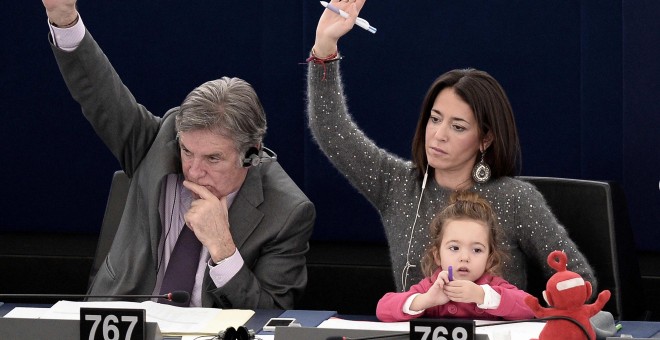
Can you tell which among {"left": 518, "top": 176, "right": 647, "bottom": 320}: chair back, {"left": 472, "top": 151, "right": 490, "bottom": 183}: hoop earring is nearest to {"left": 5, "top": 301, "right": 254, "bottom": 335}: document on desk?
{"left": 472, "top": 151, "right": 490, "bottom": 183}: hoop earring

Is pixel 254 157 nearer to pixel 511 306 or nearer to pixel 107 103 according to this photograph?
pixel 107 103

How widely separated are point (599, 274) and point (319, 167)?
154cm

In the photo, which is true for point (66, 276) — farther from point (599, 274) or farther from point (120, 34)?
point (599, 274)

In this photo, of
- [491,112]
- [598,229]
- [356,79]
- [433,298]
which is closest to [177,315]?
[433,298]

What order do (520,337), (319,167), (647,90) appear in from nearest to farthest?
(520,337), (647,90), (319,167)

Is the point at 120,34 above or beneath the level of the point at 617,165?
above

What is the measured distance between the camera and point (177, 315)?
3.31m

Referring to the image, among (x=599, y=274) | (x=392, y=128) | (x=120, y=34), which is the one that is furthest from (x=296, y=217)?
(x=120, y=34)

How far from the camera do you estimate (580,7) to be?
4633mm

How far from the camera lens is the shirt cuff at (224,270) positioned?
11.6ft

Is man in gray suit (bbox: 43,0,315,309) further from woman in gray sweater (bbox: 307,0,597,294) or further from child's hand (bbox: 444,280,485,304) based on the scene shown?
child's hand (bbox: 444,280,485,304)

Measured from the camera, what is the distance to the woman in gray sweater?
351 centimetres

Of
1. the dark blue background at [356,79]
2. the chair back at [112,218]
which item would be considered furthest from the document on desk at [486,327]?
the dark blue background at [356,79]

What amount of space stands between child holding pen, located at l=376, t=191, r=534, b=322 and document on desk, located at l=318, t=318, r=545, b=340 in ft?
0.16
